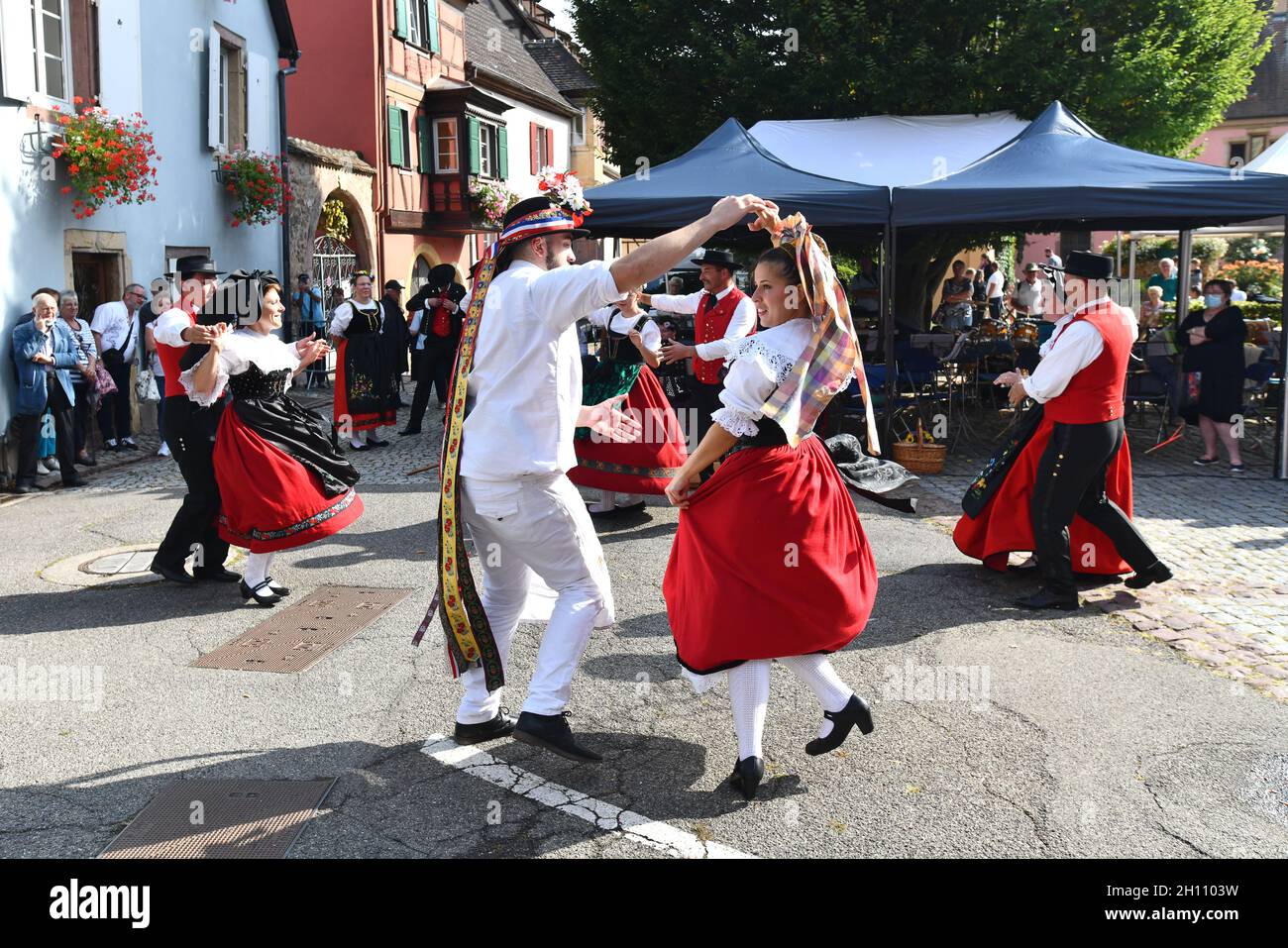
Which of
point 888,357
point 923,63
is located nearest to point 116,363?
point 888,357

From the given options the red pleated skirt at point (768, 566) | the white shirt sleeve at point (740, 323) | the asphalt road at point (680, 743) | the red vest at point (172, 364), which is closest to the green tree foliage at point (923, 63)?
the white shirt sleeve at point (740, 323)

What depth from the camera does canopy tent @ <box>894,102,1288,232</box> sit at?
10.2m

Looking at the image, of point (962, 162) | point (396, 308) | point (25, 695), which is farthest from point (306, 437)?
point (962, 162)

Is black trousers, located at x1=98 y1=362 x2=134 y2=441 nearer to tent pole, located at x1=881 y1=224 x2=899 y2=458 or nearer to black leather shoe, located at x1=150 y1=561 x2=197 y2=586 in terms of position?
black leather shoe, located at x1=150 y1=561 x2=197 y2=586

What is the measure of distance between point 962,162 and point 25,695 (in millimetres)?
11000

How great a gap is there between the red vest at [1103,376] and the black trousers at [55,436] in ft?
28.1

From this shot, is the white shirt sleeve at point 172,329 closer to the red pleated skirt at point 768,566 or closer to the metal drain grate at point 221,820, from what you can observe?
the metal drain grate at point 221,820

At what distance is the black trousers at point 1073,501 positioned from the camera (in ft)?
20.6

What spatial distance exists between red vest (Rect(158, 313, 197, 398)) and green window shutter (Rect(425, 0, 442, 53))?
23.1 metres

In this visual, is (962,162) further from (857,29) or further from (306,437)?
(306,437)

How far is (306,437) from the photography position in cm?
673

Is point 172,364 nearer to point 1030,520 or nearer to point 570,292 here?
point 570,292

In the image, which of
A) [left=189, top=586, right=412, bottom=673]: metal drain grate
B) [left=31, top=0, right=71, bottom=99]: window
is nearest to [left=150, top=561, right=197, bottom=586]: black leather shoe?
[left=189, top=586, right=412, bottom=673]: metal drain grate
